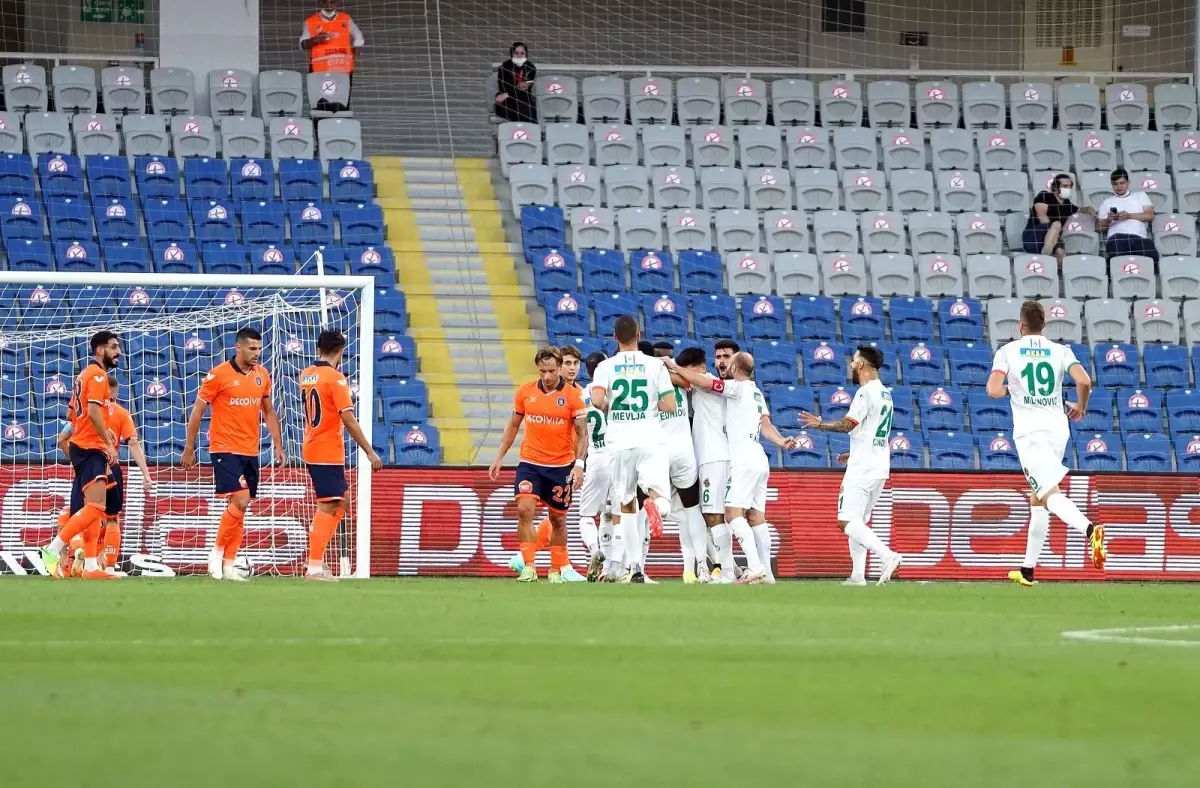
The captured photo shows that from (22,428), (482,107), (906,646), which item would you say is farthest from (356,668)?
(482,107)

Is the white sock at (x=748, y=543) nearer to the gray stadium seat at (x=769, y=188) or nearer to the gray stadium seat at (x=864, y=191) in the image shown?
the gray stadium seat at (x=769, y=188)

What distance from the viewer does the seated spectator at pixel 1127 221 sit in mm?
23891

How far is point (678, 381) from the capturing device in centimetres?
1486

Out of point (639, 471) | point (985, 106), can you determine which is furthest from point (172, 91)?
point (639, 471)

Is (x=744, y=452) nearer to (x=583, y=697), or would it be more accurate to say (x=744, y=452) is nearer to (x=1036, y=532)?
(x=1036, y=532)

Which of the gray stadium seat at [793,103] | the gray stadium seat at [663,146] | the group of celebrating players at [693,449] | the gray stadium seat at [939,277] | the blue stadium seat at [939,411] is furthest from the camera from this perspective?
Answer: the gray stadium seat at [793,103]

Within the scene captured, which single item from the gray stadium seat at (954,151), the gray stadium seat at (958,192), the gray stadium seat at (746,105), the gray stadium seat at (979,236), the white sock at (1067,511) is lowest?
the white sock at (1067,511)

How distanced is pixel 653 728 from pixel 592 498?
1025cm

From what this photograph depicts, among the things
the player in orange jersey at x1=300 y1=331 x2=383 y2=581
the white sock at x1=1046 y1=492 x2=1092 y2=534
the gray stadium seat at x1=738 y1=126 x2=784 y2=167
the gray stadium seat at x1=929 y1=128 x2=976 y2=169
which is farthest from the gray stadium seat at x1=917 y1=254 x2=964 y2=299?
the player in orange jersey at x1=300 y1=331 x2=383 y2=581

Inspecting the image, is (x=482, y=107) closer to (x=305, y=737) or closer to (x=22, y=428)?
(x=22, y=428)

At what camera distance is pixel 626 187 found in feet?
77.5

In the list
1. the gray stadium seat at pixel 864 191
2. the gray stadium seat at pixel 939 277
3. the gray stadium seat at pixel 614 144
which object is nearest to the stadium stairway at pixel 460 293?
the gray stadium seat at pixel 614 144

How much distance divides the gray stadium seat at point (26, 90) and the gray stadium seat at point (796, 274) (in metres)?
9.72

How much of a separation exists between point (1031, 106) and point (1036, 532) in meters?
13.4
